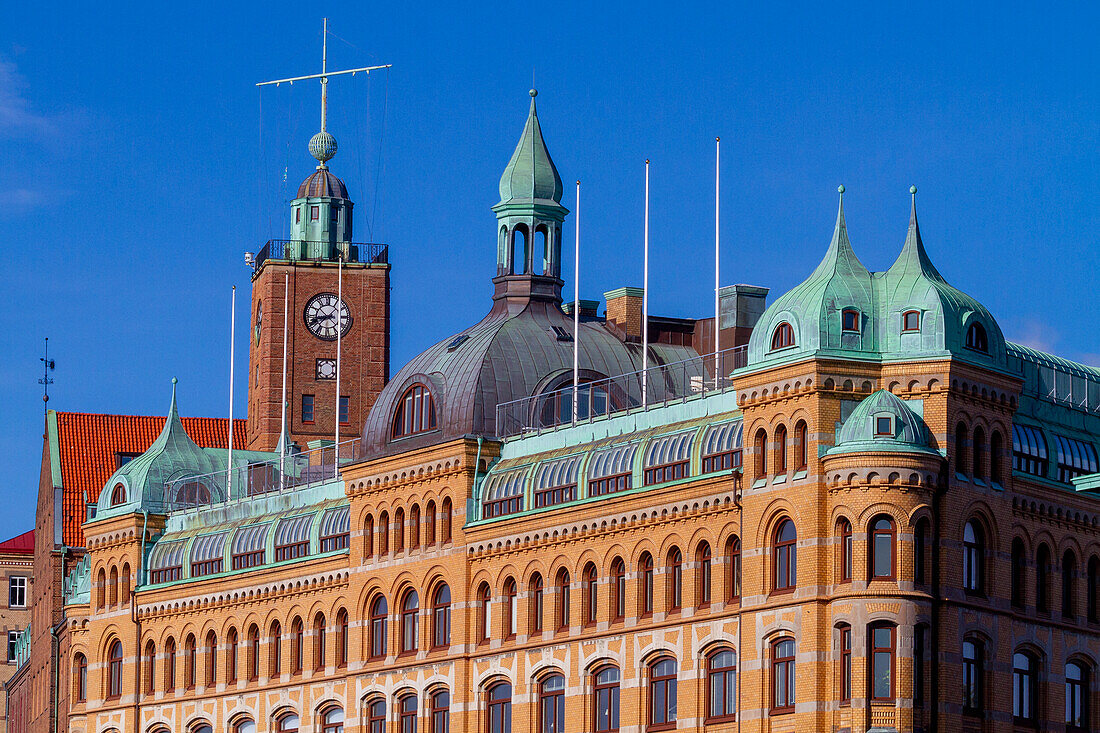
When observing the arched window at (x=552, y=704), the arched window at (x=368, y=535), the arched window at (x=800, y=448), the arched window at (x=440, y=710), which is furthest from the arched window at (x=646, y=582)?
the arched window at (x=368, y=535)

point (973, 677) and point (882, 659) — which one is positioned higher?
point (882, 659)

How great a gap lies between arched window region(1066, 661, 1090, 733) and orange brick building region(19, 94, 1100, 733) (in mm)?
99

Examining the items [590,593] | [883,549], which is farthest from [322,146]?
[883,549]

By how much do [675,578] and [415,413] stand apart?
55.1 feet

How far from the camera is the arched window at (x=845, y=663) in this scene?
300 ft

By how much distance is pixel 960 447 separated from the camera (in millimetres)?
94938

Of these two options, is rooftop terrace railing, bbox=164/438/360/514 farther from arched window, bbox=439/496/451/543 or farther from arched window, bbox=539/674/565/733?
arched window, bbox=539/674/565/733

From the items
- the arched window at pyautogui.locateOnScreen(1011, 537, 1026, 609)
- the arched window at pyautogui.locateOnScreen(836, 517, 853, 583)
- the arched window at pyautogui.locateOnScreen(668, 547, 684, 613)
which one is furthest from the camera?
the arched window at pyautogui.locateOnScreen(668, 547, 684, 613)

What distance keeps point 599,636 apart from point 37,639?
192ft

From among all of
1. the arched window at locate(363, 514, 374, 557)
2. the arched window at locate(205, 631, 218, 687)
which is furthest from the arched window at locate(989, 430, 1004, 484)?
the arched window at locate(205, 631, 218, 687)

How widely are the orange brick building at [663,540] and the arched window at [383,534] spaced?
330 mm

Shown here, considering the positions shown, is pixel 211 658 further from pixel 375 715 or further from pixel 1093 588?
pixel 1093 588

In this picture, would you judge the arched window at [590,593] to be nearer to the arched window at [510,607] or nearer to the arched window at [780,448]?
the arched window at [510,607]

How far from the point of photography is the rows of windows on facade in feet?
604
